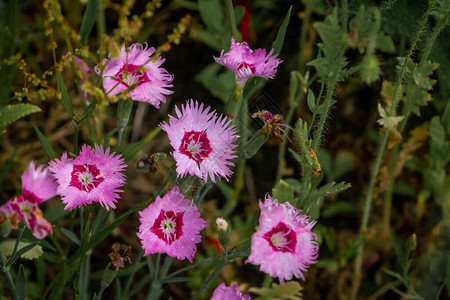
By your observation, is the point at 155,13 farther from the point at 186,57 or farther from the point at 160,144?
the point at 160,144

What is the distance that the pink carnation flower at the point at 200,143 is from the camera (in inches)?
35.8

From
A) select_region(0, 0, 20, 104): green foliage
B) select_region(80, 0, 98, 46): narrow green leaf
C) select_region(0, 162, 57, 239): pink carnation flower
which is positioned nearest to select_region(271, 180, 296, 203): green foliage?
select_region(0, 162, 57, 239): pink carnation flower

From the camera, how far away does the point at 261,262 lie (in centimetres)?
83

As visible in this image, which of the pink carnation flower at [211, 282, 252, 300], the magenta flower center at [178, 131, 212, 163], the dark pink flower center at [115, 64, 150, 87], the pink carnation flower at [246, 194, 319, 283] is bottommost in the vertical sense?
the pink carnation flower at [211, 282, 252, 300]

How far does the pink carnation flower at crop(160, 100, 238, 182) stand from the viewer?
910mm

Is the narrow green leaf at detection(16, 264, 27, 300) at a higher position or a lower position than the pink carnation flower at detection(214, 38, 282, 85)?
lower

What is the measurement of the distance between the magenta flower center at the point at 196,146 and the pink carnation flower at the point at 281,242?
6.4 inches

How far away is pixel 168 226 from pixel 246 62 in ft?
1.26

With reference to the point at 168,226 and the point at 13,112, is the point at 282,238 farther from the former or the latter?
the point at 13,112

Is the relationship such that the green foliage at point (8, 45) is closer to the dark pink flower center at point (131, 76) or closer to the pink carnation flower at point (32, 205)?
the dark pink flower center at point (131, 76)

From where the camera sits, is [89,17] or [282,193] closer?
[282,193]

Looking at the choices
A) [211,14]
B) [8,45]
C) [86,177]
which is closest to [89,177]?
[86,177]

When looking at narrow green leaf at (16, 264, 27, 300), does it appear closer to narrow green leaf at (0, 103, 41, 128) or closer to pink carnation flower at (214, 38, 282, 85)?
narrow green leaf at (0, 103, 41, 128)

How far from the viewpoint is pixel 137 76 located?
0.99 metres
